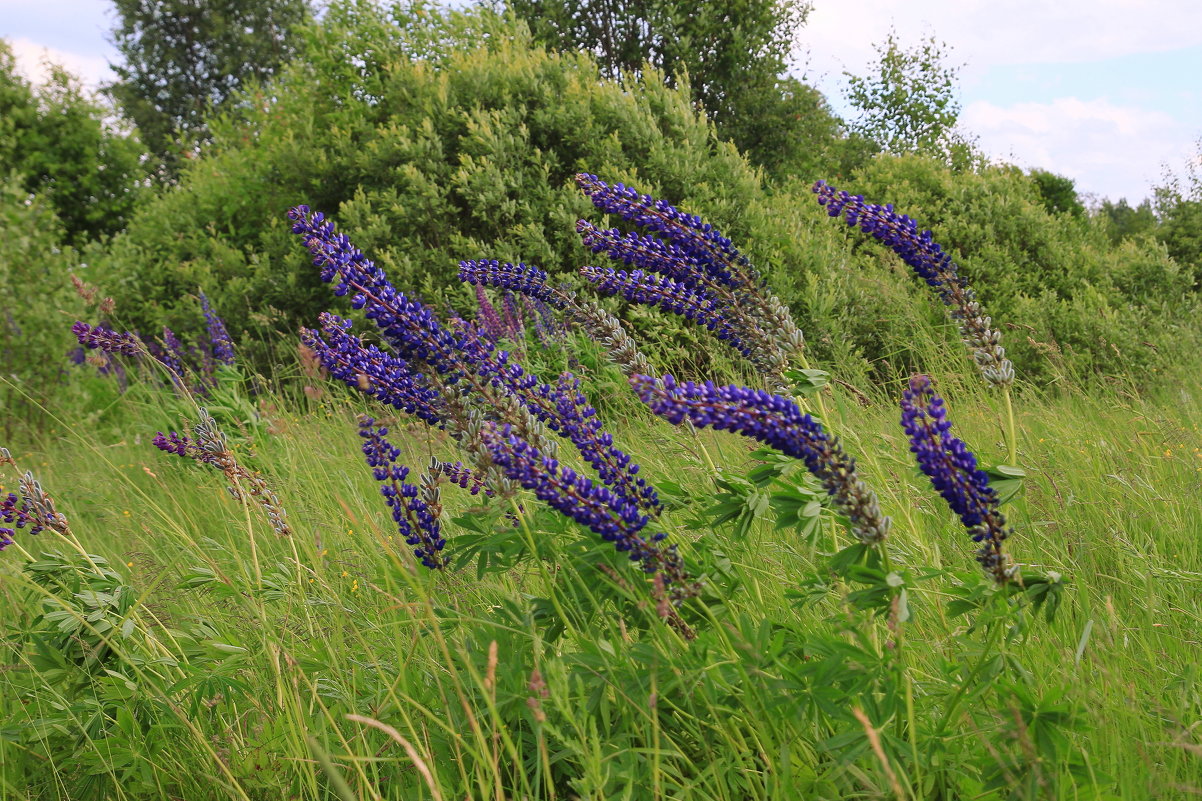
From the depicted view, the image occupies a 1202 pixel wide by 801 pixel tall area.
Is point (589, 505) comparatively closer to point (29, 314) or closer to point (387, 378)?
point (387, 378)

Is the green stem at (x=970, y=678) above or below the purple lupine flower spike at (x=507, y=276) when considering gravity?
below

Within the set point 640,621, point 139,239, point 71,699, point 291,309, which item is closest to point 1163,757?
point 640,621

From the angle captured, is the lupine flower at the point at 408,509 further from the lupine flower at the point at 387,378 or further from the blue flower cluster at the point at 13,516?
the blue flower cluster at the point at 13,516

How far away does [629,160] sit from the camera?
24.0ft

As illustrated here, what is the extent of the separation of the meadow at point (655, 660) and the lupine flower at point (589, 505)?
0.03 metres

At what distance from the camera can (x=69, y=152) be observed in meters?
17.6

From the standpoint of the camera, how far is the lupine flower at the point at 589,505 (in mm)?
1681

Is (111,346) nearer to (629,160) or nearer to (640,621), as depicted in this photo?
(640,621)

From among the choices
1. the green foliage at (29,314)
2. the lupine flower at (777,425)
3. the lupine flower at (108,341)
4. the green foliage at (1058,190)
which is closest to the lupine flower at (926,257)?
the lupine flower at (777,425)

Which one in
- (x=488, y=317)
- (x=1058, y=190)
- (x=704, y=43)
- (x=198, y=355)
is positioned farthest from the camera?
(x=1058, y=190)

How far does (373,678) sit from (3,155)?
1867cm

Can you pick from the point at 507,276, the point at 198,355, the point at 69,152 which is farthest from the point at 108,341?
the point at 69,152

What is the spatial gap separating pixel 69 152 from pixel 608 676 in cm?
2018

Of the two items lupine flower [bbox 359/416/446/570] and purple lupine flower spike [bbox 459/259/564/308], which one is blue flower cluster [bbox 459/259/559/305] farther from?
lupine flower [bbox 359/416/446/570]
